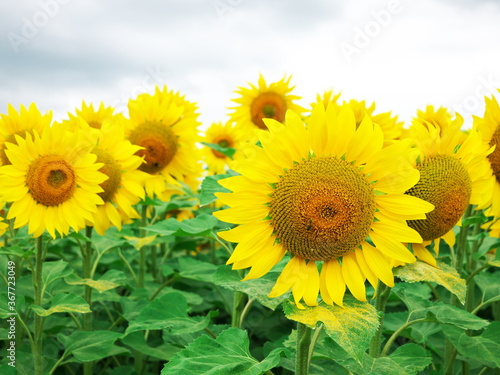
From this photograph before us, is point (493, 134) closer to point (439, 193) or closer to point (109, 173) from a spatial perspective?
point (439, 193)

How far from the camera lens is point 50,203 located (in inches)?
125

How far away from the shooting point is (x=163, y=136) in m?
4.70

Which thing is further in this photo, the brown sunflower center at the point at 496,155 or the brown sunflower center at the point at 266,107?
the brown sunflower center at the point at 266,107

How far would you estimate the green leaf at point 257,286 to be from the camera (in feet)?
6.39

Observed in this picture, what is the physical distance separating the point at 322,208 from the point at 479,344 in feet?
4.72

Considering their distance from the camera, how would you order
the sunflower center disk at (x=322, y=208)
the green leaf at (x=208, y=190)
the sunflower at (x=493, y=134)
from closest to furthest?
the sunflower center disk at (x=322, y=208)
the green leaf at (x=208, y=190)
the sunflower at (x=493, y=134)

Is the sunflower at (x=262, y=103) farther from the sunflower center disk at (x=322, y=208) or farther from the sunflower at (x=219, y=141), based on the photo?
the sunflower center disk at (x=322, y=208)

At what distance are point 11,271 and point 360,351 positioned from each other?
2.80 m

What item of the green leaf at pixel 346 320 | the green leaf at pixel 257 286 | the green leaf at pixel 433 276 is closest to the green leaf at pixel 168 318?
the green leaf at pixel 257 286

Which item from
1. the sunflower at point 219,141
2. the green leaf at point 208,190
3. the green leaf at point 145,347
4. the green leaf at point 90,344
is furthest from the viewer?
the sunflower at point 219,141

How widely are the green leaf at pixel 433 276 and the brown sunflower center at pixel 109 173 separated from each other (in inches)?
88.0

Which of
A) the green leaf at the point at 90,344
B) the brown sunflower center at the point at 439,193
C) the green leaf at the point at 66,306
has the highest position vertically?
the brown sunflower center at the point at 439,193

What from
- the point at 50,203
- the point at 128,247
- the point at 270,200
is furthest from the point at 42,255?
the point at 128,247

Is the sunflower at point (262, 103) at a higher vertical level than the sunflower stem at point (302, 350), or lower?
higher
